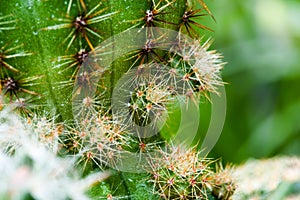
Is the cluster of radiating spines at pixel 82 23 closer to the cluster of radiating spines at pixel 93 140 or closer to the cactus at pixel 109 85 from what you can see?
the cactus at pixel 109 85

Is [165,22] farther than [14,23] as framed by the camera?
Yes

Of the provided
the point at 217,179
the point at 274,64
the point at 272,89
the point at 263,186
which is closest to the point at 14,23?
the point at 217,179

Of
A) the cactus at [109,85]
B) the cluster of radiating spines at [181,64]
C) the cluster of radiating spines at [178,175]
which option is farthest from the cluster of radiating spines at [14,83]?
the cluster of radiating spines at [178,175]

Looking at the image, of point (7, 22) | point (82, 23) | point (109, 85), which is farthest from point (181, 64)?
point (7, 22)

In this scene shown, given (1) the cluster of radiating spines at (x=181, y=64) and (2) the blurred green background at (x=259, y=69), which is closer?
(1) the cluster of radiating spines at (x=181, y=64)

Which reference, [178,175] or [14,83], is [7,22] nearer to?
[14,83]

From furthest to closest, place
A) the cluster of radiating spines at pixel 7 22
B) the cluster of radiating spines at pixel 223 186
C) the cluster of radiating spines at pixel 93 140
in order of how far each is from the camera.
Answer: the cluster of radiating spines at pixel 223 186 < the cluster of radiating spines at pixel 93 140 < the cluster of radiating spines at pixel 7 22

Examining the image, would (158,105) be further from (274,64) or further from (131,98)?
(274,64)
